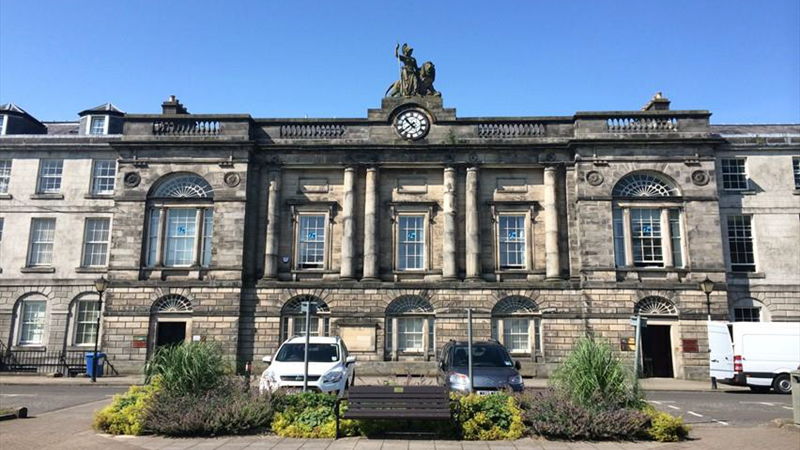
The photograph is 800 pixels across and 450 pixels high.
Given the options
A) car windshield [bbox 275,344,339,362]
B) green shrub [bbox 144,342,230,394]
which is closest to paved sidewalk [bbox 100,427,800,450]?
green shrub [bbox 144,342,230,394]

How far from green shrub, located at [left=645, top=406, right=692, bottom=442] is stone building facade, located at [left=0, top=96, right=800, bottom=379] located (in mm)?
13783

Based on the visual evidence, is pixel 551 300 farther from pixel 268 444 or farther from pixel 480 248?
pixel 268 444

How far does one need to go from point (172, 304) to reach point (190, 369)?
15.2 m

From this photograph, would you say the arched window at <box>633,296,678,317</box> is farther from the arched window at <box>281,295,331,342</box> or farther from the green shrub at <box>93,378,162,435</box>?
the green shrub at <box>93,378,162,435</box>

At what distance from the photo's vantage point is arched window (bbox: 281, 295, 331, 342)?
2546cm

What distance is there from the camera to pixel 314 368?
1436cm

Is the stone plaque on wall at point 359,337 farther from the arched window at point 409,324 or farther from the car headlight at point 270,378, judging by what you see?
the car headlight at point 270,378

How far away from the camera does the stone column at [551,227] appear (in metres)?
25.2

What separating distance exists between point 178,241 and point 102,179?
5902 millimetres

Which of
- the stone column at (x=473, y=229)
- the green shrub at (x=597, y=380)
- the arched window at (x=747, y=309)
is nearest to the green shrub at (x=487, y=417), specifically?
the green shrub at (x=597, y=380)

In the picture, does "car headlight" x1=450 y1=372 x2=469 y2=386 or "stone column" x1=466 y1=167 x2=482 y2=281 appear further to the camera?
"stone column" x1=466 y1=167 x2=482 y2=281

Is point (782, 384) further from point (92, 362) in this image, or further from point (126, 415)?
point (92, 362)

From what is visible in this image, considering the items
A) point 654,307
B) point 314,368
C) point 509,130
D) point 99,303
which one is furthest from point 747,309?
point 99,303

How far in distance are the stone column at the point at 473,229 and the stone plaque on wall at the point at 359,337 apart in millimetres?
4899
